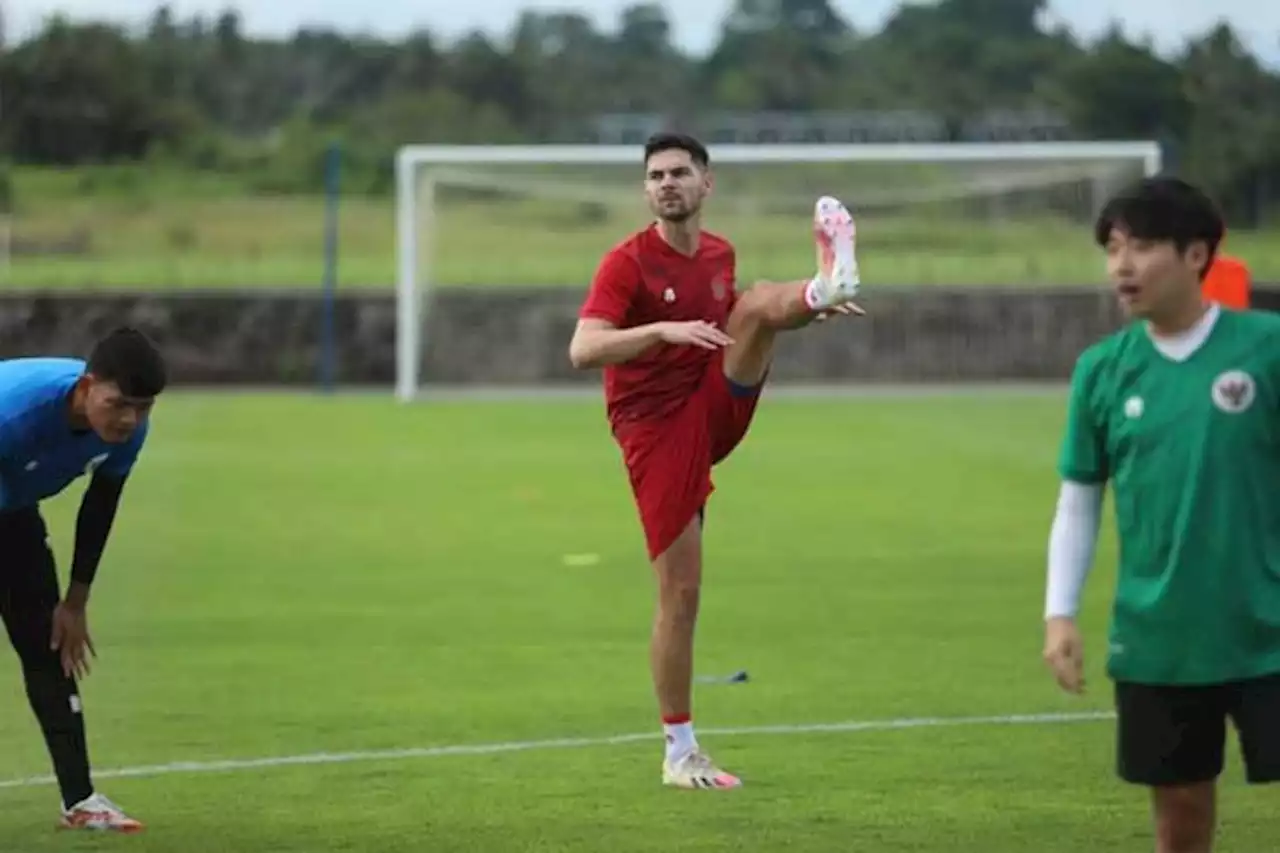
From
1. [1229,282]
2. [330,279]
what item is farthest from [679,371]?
[330,279]

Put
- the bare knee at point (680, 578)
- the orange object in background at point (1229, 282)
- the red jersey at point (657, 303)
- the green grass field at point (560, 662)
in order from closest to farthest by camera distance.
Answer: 1. the green grass field at point (560, 662)
2. the red jersey at point (657, 303)
3. the bare knee at point (680, 578)
4. the orange object in background at point (1229, 282)

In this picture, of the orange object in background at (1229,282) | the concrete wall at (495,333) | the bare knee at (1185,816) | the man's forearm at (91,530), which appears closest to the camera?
the bare knee at (1185,816)

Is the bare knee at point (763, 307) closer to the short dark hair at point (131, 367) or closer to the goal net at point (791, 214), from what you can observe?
the short dark hair at point (131, 367)

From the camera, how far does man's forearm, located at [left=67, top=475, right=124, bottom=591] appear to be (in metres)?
8.38

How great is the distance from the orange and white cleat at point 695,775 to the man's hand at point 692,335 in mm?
1509

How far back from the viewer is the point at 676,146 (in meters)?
9.20

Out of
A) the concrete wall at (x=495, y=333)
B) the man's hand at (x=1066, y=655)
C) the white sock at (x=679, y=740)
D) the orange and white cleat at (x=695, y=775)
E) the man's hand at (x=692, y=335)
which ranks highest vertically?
the man's hand at (x=692, y=335)

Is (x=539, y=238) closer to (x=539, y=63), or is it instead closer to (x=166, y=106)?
(x=166, y=106)

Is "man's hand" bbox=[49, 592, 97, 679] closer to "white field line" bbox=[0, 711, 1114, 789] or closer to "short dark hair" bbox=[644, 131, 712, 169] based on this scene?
"white field line" bbox=[0, 711, 1114, 789]

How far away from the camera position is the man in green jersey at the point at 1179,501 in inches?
237

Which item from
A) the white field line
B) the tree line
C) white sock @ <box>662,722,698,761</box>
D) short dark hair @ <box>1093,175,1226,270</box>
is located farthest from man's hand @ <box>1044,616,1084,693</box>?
the tree line

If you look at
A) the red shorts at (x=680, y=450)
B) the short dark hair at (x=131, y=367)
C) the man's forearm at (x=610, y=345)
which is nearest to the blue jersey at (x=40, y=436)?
the short dark hair at (x=131, y=367)

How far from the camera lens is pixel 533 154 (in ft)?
110

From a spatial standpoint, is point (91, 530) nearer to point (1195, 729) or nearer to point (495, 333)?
point (1195, 729)
